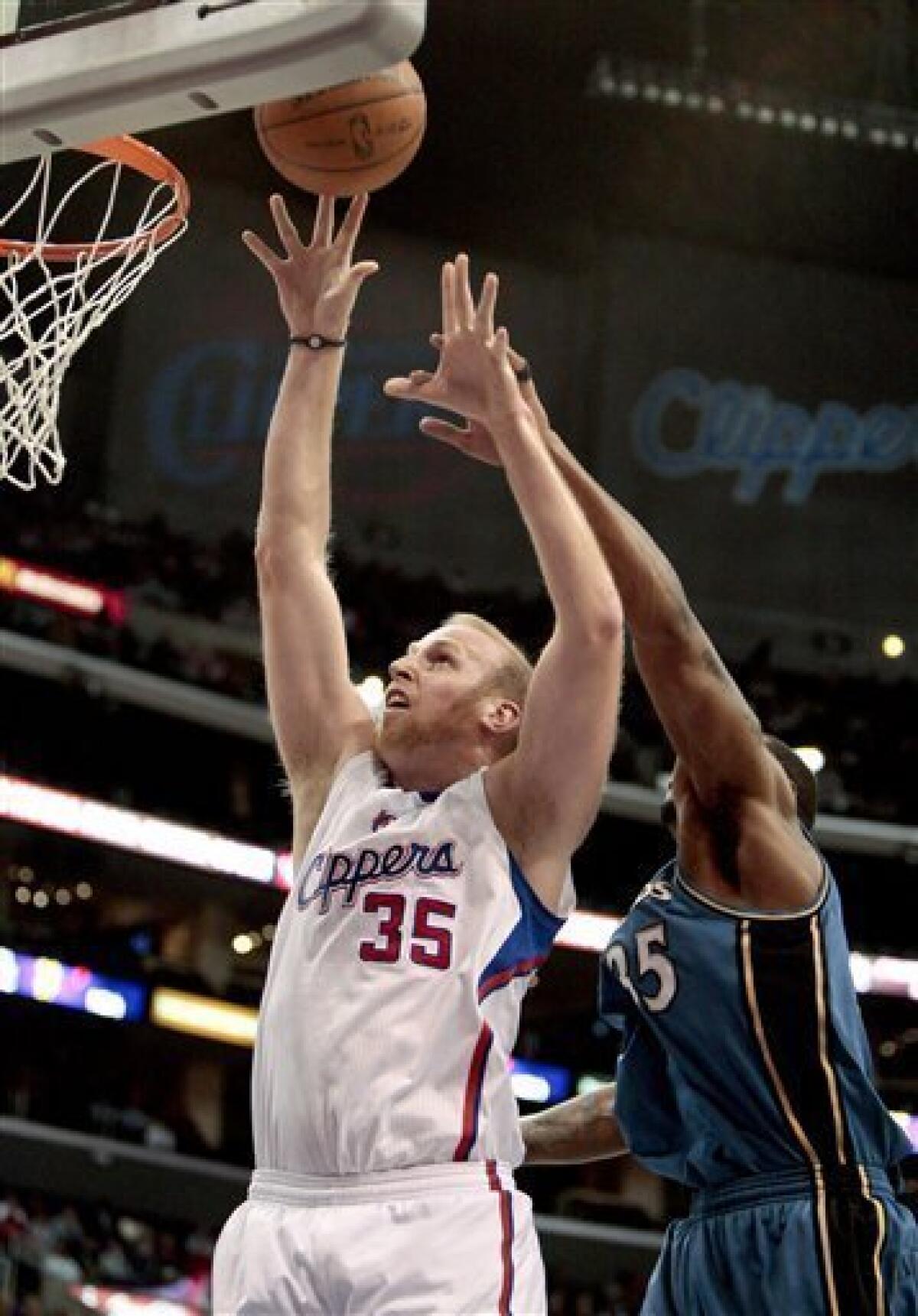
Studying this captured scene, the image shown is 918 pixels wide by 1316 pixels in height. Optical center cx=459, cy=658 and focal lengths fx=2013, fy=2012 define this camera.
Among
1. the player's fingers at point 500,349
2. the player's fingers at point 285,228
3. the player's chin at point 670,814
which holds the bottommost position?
the player's chin at point 670,814

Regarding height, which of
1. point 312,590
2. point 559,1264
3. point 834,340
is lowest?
point 559,1264

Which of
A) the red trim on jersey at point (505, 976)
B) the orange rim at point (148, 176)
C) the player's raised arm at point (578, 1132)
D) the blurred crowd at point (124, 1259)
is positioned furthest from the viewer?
the blurred crowd at point (124, 1259)

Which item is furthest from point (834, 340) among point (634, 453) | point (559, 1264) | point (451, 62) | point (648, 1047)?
point (648, 1047)

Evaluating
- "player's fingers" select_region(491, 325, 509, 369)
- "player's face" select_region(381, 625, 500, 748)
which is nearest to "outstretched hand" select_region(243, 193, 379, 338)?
"player's fingers" select_region(491, 325, 509, 369)

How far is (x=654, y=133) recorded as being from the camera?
20.3m

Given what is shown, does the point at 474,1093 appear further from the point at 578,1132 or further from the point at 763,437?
the point at 763,437

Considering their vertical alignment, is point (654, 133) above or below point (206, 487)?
above

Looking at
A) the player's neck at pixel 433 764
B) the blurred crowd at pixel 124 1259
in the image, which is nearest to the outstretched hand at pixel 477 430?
the player's neck at pixel 433 764

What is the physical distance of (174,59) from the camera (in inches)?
141

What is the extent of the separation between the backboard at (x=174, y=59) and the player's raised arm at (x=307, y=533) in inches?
16.4

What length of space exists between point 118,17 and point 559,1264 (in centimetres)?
1787

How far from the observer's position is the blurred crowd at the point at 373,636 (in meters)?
20.7

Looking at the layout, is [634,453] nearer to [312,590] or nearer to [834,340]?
[834,340]

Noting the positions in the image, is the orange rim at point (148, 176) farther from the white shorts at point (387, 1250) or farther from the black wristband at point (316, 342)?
the white shorts at point (387, 1250)
